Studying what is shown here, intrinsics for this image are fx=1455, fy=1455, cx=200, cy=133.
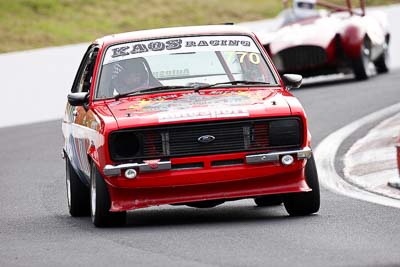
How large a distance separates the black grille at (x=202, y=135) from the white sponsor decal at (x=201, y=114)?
2.2 inches

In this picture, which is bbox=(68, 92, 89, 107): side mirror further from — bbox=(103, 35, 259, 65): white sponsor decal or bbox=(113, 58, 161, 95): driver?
bbox=(103, 35, 259, 65): white sponsor decal

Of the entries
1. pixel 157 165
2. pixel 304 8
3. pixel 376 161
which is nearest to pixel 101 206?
pixel 157 165

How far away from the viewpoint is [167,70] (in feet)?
36.5

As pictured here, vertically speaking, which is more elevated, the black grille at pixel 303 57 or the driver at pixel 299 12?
the driver at pixel 299 12

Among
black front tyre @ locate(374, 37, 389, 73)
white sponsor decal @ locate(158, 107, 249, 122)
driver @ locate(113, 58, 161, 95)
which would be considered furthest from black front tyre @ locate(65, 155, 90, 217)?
black front tyre @ locate(374, 37, 389, 73)

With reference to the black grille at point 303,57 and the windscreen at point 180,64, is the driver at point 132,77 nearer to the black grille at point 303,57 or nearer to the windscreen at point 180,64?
the windscreen at point 180,64

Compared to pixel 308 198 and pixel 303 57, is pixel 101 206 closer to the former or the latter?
pixel 308 198

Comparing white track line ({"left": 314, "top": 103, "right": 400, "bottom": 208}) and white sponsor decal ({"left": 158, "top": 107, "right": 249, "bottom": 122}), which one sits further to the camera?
white track line ({"left": 314, "top": 103, "right": 400, "bottom": 208})

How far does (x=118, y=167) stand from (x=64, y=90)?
46.8 ft

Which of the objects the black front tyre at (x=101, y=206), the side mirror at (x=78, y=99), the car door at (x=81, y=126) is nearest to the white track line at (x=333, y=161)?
the black front tyre at (x=101, y=206)

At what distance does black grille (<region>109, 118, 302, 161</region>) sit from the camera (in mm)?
10070

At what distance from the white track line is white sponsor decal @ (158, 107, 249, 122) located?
5.13 ft

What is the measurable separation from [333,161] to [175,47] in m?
4.06

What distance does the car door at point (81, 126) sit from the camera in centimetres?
1083
